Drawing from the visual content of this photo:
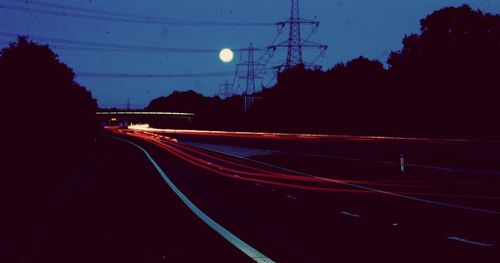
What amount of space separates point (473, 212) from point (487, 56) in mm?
39220

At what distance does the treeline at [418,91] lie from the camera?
46.7 m

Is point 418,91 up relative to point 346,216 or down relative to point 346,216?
up

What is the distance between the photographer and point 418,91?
51.0 meters

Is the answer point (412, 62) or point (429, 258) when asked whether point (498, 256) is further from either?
point (412, 62)

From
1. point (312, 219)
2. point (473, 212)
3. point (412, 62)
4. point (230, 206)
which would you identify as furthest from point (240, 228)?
point (412, 62)

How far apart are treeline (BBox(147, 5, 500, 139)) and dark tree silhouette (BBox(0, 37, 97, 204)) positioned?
91.4 feet

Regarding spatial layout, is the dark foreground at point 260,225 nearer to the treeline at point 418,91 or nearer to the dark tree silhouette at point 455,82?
the dark tree silhouette at point 455,82

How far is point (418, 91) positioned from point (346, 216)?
42.0m

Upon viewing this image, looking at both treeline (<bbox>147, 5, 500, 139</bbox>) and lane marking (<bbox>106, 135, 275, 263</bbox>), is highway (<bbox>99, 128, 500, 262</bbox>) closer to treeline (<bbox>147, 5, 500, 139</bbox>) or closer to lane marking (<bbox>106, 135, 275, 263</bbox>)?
lane marking (<bbox>106, 135, 275, 263</bbox>)

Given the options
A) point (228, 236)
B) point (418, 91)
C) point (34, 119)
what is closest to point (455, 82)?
point (418, 91)

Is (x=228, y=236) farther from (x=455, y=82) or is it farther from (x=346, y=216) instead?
(x=455, y=82)

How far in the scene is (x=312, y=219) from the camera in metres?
11.1

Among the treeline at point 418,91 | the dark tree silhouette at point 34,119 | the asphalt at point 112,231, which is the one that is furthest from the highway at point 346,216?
the treeline at point 418,91

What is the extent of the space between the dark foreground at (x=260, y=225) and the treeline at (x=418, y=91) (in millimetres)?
31330
